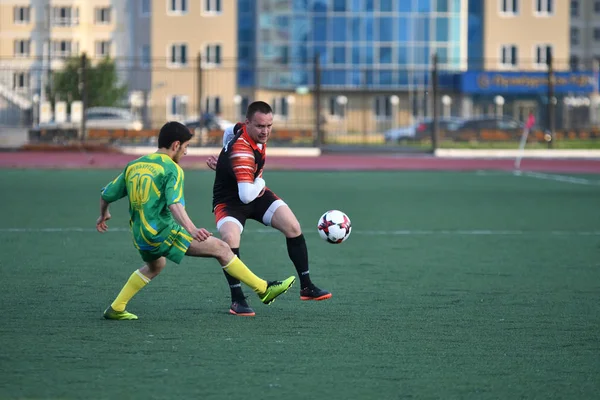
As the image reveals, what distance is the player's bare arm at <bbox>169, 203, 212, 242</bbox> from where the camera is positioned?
8.04 meters

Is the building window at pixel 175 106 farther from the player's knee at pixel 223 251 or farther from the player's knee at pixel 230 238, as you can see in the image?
the player's knee at pixel 223 251

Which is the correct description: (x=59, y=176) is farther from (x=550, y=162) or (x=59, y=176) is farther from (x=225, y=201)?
(x=225, y=201)

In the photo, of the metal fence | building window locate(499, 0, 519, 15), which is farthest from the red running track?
building window locate(499, 0, 519, 15)

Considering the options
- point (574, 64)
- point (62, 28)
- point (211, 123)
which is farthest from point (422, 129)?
point (62, 28)

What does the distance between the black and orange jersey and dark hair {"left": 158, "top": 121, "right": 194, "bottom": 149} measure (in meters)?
0.83

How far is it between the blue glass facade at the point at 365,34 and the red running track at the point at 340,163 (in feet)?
115

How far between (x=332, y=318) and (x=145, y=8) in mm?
65495

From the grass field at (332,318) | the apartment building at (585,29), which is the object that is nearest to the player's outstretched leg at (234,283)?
the grass field at (332,318)

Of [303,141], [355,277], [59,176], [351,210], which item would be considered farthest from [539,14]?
[355,277]

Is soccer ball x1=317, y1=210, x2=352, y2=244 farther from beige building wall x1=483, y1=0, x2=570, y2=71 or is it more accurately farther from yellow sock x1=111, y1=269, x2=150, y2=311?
beige building wall x1=483, y1=0, x2=570, y2=71

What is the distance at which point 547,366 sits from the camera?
23.7 feet

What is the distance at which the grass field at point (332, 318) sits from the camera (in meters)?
6.73

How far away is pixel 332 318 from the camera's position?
8922mm

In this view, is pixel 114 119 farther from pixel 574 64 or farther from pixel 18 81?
pixel 574 64
